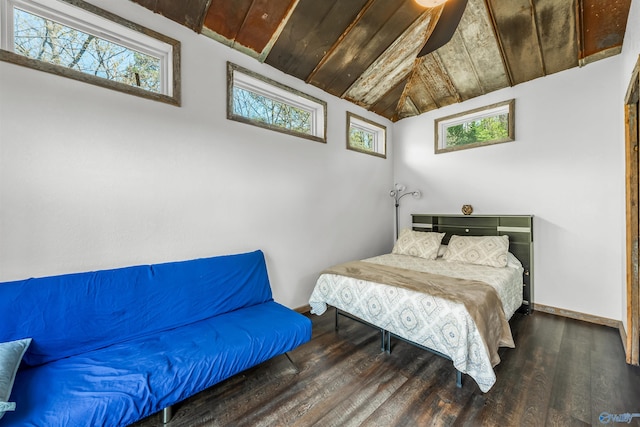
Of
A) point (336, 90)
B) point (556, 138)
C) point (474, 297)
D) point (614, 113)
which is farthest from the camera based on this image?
point (336, 90)

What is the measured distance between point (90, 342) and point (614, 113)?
4919 millimetres

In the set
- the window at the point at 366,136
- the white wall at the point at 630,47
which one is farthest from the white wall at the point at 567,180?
the window at the point at 366,136

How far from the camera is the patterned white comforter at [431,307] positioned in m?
1.72

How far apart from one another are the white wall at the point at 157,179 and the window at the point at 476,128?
174 cm

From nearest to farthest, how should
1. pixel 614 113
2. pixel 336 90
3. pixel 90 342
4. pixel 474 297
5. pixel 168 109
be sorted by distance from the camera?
pixel 90 342 → pixel 474 297 → pixel 168 109 → pixel 614 113 → pixel 336 90

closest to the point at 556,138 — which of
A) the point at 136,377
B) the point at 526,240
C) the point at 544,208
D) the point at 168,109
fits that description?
the point at 544,208

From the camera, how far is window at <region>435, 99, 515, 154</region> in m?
3.34

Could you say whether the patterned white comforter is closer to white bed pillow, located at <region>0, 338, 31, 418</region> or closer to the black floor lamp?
the black floor lamp

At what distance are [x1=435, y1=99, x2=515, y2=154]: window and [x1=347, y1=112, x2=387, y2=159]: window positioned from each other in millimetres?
837

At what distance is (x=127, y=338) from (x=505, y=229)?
154 inches

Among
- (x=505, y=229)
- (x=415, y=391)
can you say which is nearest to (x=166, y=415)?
(x=415, y=391)

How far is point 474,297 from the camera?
1.89m

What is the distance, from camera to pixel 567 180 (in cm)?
289

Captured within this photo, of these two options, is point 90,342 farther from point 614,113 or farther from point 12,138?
point 614,113
